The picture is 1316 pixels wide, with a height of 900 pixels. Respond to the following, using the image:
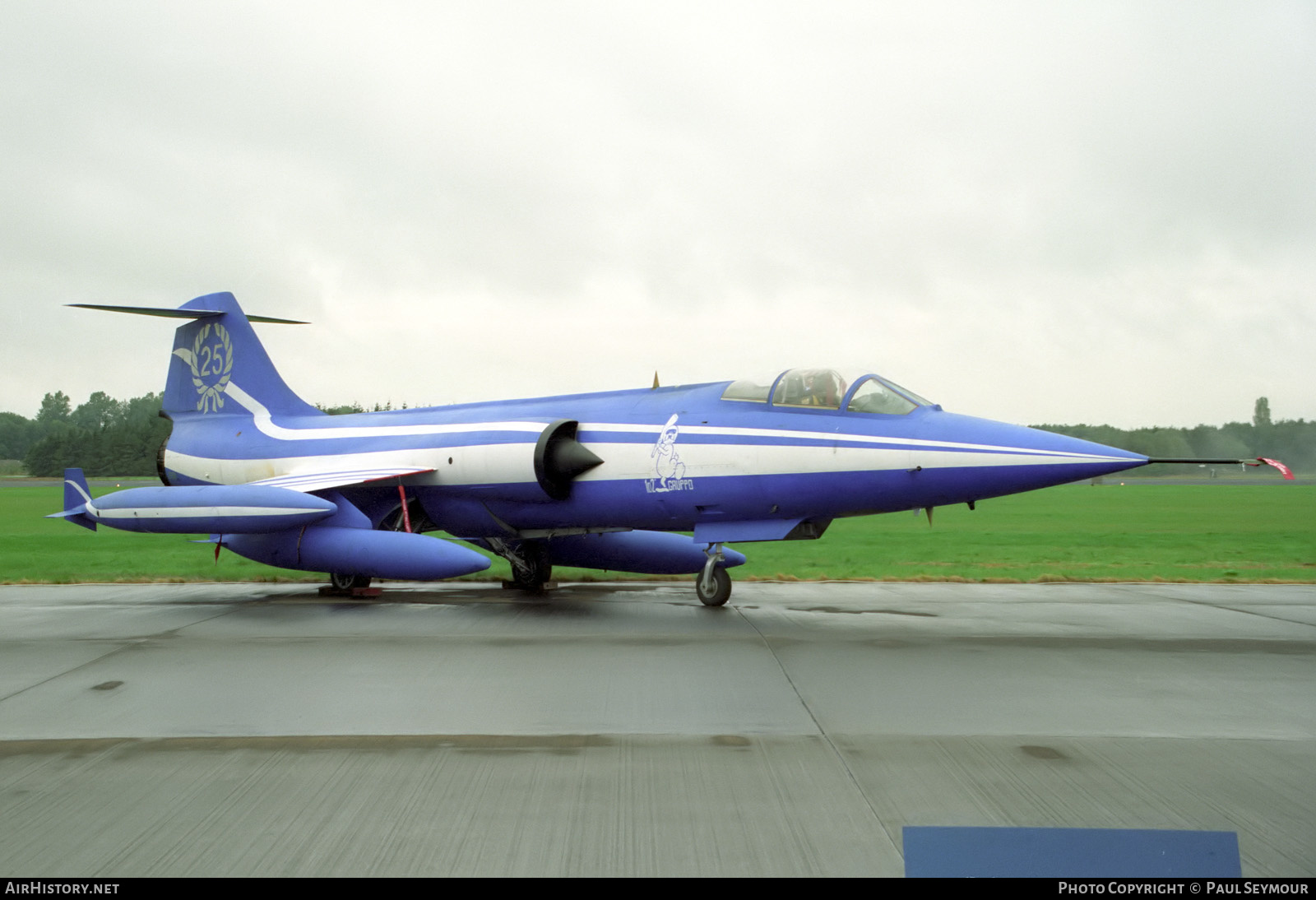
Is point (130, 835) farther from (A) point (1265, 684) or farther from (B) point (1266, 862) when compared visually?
(A) point (1265, 684)

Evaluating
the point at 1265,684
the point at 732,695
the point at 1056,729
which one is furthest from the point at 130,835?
the point at 1265,684

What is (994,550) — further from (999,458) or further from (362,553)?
(362,553)

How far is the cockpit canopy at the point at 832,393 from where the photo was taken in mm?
10430

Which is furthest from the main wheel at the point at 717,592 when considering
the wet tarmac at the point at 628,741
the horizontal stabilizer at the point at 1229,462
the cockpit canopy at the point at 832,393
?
the horizontal stabilizer at the point at 1229,462

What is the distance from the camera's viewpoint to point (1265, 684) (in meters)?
6.77

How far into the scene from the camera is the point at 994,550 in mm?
20828

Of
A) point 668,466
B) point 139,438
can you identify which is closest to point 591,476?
point 668,466

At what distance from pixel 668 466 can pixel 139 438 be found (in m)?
25.8

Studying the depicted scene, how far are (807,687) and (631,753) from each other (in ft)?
7.01

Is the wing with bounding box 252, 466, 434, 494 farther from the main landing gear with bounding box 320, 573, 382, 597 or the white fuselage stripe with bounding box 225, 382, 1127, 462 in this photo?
the main landing gear with bounding box 320, 573, 382, 597

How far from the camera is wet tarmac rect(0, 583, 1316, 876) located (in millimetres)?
3715

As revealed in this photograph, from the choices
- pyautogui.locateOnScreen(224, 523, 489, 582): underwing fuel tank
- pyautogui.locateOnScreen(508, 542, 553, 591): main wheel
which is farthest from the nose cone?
pyautogui.locateOnScreen(508, 542, 553, 591): main wheel

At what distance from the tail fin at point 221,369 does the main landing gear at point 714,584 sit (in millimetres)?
8617

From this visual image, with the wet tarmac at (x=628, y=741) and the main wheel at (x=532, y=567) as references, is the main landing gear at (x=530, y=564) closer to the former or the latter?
the main wheel at (x=532, y=567)
